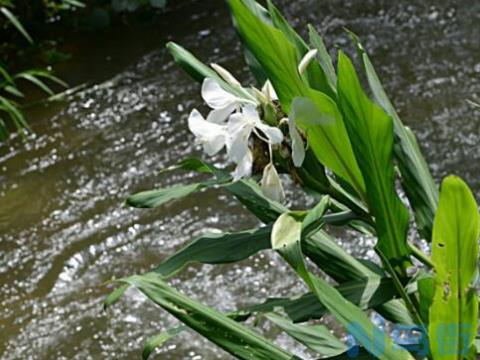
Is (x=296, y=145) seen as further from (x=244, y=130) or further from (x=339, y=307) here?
(x=339, y=307)

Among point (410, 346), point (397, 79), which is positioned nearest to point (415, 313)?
point (410, 346)

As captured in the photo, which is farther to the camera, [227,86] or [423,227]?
[423,227]

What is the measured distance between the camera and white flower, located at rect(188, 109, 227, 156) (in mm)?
979

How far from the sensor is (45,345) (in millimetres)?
2232

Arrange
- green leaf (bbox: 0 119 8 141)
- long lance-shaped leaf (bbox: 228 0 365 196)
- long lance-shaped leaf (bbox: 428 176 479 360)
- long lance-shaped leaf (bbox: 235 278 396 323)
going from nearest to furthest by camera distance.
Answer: long lance-shaped leaf (bbox: 428 176 479 360) < long lance-shaped leaf (bbox: 228 0 365 196) < long lance-shaped leaf (bbox: 235 278 396 323) < green leaf (bbox: 0 119 8 141)

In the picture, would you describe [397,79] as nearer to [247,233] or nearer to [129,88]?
[129,88]

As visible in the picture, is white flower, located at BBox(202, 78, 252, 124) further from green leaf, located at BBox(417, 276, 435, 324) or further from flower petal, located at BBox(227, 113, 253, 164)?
green leaf, located at BBox(417, 276, 435, 324)

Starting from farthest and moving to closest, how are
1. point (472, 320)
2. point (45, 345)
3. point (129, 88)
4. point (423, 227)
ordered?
point (129, 88) → point (45, 345) → point (423, 227) → point (472, 320)

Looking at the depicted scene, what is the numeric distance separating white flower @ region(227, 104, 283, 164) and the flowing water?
1.23m

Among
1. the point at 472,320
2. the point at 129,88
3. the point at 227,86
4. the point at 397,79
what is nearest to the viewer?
the point at 472,320

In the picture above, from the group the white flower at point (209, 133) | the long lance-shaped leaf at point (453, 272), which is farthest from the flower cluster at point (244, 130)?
the long lance-shaped leaf at point (453, 272)

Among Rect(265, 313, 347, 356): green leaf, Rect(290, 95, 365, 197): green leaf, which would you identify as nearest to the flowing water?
Rect(265, 313, 347, 356): green leaf

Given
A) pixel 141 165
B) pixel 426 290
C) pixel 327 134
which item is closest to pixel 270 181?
pixel 327 134

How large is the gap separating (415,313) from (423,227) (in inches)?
5.2
